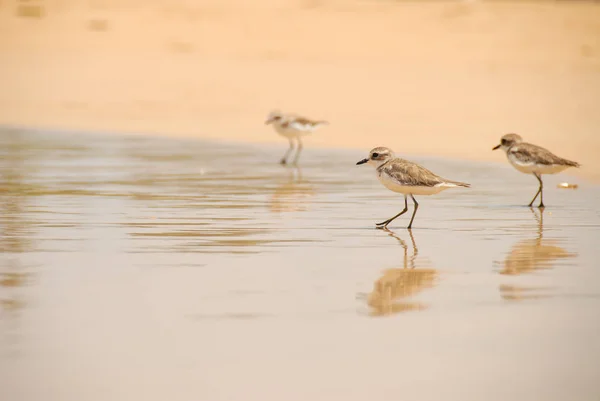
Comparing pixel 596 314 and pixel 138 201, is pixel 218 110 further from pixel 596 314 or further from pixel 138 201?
pixel 596 314

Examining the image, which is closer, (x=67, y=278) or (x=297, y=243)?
(x=67, y=278)

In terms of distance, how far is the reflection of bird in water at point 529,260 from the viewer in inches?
300

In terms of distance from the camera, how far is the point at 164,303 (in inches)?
284

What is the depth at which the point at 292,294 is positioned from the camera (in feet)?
→ 24.7

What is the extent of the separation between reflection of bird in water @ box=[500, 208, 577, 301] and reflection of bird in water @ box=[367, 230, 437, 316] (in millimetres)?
593

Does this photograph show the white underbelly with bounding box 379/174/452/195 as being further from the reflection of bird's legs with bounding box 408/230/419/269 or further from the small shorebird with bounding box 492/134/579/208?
the small shorebird with bounding box 492/134/579/208

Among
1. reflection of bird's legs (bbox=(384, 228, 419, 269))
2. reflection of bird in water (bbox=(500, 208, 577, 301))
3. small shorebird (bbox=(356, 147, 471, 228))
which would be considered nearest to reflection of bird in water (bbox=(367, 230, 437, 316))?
reflection of bird's legs (bbox=(384, 228, 419, 269))

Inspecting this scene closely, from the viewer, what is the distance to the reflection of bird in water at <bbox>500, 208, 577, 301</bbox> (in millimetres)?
7621

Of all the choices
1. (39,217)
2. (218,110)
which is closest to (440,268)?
(39,217)

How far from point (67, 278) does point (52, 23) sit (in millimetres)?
28448

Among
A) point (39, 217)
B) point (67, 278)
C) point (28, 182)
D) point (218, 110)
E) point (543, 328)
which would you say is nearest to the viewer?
point (543, 328)

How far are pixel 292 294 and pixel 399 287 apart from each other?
816mm

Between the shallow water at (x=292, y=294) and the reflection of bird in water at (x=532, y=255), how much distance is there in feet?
0.08

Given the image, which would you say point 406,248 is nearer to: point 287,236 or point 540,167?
point 287,236
